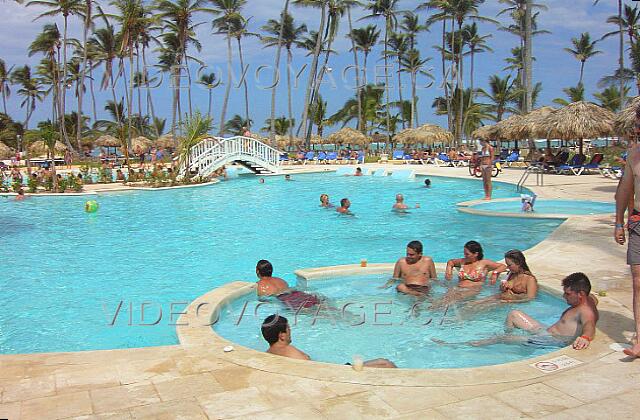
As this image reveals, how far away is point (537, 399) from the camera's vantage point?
10.8 feet

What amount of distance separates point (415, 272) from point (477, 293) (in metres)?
0.79

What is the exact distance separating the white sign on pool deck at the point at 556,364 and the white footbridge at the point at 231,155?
21350mm

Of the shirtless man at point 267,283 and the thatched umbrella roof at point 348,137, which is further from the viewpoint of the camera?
the thatched umbrella roof at point 348,137

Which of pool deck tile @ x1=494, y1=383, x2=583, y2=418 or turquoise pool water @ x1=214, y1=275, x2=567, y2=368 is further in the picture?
turquoise pool water @ x1=214, y1=275, x2=567, y2=368

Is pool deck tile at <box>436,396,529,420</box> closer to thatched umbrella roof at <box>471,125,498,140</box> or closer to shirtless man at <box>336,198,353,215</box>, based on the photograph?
shirtless man at <box>336,198,353,215</box>

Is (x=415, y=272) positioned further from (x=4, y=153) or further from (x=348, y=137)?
(x=4, y=153)

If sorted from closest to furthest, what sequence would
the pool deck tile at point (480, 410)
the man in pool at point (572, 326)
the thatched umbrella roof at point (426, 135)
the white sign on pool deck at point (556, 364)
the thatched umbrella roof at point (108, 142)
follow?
the pool deck tile at point (480, 410) < the white sign on pool deck at point (556, 364) < the man in pool at point (572, 326) < the thatched umbrella roof at point (426, 135) < the thatched umbrella roof at point (108, 142)

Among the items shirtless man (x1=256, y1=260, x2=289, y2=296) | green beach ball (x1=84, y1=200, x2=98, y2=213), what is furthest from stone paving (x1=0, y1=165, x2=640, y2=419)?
green beach ball (x1=84, y1=200, x2=98, y2=213)

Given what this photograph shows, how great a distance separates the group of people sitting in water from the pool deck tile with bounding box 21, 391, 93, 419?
1523mm

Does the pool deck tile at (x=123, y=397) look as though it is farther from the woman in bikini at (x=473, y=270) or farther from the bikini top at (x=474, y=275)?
the bikini top at (x=474, y=275)

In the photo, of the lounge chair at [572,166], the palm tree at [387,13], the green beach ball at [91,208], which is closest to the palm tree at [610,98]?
the palm tree at [387,13]

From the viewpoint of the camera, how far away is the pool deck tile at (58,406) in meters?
3.19

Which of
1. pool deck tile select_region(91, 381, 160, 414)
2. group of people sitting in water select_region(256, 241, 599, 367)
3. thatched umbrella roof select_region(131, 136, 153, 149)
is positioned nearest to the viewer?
pool deck tile select_region(91, 381, 160, 414)

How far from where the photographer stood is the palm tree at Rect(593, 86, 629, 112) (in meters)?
51.2
